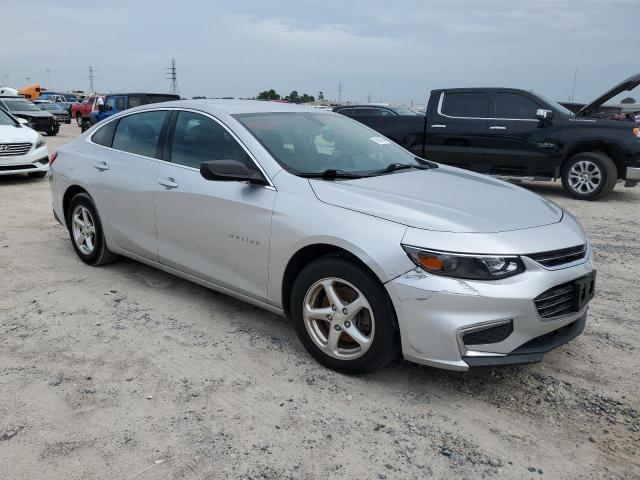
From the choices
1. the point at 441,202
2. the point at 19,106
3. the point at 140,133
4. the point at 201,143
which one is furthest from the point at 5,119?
the point at 19,106

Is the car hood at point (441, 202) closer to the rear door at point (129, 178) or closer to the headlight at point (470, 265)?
the headlight at point (470, 265)

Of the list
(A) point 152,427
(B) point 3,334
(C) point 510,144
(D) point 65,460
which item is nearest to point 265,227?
(A) point 152,427

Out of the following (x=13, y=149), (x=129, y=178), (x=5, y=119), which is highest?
(x=5, y=119)

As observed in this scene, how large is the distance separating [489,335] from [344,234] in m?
0.92

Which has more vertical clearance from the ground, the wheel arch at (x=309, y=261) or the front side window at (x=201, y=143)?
the front side window at (x=201, y=143)

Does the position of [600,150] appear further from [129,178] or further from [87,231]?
[87,231]

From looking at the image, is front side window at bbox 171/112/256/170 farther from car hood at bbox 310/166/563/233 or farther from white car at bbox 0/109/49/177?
white car at bbox 0/109/49/177

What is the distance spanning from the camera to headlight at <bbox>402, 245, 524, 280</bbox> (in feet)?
9.35

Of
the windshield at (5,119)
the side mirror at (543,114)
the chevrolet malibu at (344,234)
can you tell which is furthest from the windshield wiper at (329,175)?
the windshield at (5,119)

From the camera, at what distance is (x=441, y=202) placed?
326cm

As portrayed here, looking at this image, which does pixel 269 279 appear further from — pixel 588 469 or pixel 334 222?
pixel 588 469

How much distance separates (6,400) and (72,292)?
1679 mm

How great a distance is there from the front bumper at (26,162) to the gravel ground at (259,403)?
21.4 ft

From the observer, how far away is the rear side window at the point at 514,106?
9.68 metres
